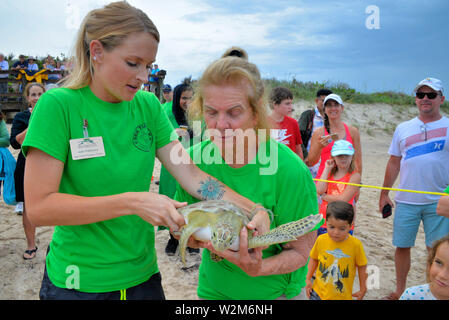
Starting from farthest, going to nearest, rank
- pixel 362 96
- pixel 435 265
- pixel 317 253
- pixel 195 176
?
pixel 362 96 < pixel 317 253 < pixel 435 265 < pixel 195 176

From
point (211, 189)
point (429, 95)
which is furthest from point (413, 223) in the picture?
point (211, 189)

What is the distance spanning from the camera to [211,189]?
5.78 feet

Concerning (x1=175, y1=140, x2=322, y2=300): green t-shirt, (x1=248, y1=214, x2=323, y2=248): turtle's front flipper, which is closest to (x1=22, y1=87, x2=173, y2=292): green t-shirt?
(x1=175, y1=140, x2=322, y2=300): green t-shirt

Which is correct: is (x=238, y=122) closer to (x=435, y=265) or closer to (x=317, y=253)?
(x=435, y=265)

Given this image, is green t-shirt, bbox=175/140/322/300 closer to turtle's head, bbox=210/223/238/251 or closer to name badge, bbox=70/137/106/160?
turtle's head, bbox=210/223/238/251

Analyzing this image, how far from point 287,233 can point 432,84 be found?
136 inches

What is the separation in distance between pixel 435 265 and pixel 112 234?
2.00 meters

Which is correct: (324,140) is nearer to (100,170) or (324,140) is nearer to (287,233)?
(287,233)

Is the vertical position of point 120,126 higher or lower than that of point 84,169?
higher

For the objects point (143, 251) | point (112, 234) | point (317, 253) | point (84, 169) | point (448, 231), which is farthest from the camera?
point (448, 231)

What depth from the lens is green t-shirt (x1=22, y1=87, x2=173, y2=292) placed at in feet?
4.68

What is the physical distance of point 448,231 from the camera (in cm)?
360

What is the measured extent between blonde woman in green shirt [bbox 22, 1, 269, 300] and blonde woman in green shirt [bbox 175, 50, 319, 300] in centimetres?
14

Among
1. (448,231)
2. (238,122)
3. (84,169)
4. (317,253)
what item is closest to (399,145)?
(448,231)
